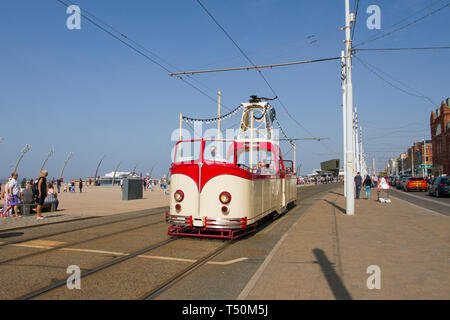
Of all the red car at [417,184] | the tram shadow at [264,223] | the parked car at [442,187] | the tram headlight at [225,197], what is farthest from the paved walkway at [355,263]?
the red car at [417,184]

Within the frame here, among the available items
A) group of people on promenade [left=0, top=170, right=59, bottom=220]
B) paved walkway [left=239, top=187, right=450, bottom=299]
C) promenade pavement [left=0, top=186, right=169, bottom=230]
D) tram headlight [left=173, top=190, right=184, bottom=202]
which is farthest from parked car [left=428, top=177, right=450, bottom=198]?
group of people on promenade [left=0, top=170, right=59, bottom=220]

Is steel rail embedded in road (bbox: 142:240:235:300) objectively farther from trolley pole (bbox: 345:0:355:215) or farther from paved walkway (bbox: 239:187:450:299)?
trolley pole (bbox: 345:0:355:215)

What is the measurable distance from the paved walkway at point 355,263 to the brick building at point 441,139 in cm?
6113

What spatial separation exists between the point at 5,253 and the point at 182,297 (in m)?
4.56

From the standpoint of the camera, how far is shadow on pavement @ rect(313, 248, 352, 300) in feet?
14.8

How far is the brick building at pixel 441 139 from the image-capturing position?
6197 cm

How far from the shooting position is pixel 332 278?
5270mm

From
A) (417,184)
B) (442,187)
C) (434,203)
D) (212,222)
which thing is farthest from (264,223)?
(417,184)

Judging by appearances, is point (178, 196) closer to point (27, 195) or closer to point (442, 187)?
point (27, 195)

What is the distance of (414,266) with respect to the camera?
5.89m

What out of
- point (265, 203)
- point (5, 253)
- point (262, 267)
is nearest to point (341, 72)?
point (265, 203)

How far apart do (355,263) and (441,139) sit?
70.6 m

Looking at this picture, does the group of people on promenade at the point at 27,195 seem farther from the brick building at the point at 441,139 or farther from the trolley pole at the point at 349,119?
the brick building at the point at 441,139
